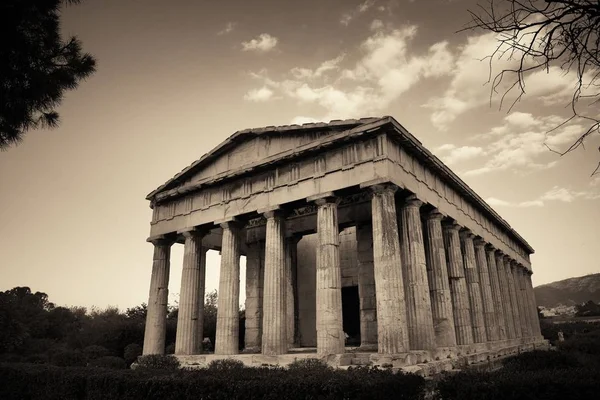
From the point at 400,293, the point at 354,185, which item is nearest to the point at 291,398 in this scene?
the point at 400,293

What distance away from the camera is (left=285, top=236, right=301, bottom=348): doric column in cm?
2091

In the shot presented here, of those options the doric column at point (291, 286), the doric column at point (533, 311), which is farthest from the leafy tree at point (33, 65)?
the doric column at point (533, 311)

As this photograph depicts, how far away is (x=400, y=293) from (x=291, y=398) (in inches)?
258

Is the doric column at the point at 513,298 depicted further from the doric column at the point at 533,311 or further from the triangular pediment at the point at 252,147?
the triangular pediment at the point at 252,147

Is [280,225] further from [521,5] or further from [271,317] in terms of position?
[521,5]

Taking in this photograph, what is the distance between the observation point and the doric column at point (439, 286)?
16391mm

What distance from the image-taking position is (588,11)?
3695mm

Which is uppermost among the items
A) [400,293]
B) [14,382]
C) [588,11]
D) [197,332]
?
[588,11]

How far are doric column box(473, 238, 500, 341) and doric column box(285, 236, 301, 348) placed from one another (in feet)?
34.2

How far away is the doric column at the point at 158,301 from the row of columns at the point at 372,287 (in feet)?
0.17

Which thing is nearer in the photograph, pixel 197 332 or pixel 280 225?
pixel 280 225

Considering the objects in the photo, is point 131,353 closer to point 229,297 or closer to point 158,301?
point 158,301

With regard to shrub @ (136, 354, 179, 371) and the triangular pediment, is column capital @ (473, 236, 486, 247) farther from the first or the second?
shrub @ (136, 354, 179, 371)

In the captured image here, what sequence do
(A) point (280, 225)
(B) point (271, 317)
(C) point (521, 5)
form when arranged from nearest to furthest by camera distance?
1. (C) point (521, 5)
2. (B) point (271, 317)
3. (A) point (280, 225)
